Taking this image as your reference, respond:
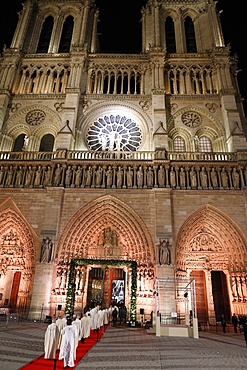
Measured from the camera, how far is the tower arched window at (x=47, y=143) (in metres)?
16.8

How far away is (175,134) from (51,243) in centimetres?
998

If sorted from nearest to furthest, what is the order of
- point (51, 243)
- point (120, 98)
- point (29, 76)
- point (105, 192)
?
point (51, 243), point (105, 192), point (120, 98), point (29, 76)

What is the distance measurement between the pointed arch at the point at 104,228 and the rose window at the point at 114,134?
4309 mm

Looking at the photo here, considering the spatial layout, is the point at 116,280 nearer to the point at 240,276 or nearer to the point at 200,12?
the point at 240,276

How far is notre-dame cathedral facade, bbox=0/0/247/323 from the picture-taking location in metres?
12.8

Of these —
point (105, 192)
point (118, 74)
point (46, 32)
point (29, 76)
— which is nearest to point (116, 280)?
point (105, 192)

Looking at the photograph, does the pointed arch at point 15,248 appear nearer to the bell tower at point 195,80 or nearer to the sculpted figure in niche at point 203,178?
the bell tower at point 195,80

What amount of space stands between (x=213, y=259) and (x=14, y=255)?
33.9 ft

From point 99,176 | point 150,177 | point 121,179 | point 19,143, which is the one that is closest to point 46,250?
point 99,176

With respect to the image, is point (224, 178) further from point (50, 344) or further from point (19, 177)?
point (50, 344)

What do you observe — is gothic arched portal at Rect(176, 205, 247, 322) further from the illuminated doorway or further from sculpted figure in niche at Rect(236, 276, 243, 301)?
the illuminated doorway

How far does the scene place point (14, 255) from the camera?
13797mm

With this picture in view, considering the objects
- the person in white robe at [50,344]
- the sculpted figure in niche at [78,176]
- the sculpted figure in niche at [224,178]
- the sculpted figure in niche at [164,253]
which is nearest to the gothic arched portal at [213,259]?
the sculpted figure in niche at [164,253]

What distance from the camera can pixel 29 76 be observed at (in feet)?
61.1
